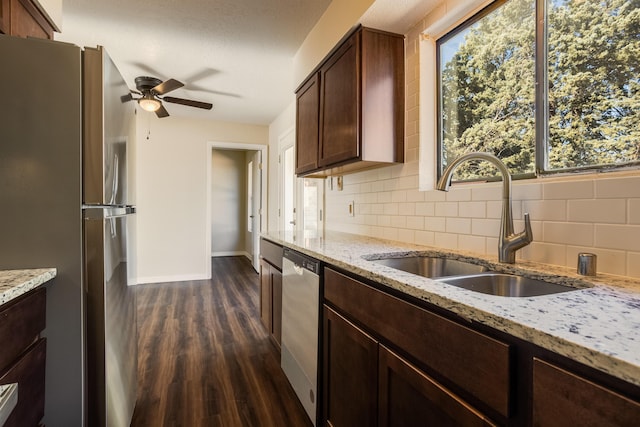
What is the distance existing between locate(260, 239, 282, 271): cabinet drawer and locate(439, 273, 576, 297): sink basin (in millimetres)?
1276

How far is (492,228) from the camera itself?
1409 mm

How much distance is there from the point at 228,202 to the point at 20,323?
6.30 m

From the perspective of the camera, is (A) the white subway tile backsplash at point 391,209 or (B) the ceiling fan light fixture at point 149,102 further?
(B) the ceiling fan light fixture at point 149,102

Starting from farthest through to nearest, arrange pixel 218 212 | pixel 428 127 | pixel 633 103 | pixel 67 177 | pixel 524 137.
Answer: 1. pixel 218 212
2. pixel 428 127
3. pixel 524 137
4. pixel 67 177
5. pixel 633 103

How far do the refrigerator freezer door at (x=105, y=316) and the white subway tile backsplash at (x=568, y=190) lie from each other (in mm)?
1646

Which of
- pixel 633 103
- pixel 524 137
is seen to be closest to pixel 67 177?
pixel 524 137

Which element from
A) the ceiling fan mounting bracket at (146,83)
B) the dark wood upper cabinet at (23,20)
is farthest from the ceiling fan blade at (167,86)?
the dark wood upper cabinet at (23,20)

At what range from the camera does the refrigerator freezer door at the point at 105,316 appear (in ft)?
3.88

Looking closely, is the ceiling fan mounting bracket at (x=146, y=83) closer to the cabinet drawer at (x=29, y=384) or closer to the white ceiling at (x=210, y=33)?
the white ceiling at (x=210, y=33)

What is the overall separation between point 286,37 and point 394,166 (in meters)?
1.44

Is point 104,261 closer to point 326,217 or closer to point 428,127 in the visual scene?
point 428,127

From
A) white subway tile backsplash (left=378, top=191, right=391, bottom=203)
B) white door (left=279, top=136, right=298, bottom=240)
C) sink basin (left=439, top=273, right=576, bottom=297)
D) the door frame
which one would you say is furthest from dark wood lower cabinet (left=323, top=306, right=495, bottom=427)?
the door frame

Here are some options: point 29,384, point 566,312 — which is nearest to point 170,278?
point 29,384

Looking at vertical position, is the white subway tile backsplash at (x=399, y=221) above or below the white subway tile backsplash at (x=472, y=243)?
above
